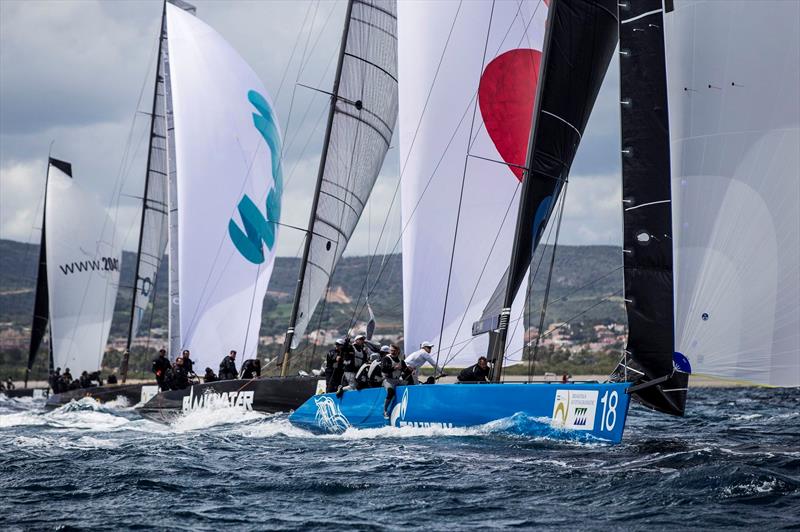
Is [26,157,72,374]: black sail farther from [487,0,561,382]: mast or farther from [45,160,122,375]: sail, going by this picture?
[487,0,561,382]: mast

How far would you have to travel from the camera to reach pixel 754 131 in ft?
39.1

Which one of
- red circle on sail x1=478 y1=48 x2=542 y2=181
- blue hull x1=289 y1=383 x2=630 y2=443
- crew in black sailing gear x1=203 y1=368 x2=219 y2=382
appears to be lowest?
crew in black sailing gear x1=203 y1=368 x2=219 y2=382

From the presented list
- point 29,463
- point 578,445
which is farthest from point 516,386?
point 29,463

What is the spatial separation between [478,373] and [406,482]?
435cm

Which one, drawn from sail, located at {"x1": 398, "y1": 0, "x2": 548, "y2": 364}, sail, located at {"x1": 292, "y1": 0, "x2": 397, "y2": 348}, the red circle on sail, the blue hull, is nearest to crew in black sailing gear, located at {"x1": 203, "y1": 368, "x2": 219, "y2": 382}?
sail, located at {"x1": 292, "y1": 0, "x2": 397, "y2": 348}

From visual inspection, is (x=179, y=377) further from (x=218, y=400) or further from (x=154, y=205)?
(x=154, y=205)

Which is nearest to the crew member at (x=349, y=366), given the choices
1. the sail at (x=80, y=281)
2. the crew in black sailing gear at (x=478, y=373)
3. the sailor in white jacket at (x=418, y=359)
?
the sailor in white jacket at (x=418, y=359)

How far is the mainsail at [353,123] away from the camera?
2155 centimetres

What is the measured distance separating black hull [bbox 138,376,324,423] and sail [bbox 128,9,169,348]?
10.2m

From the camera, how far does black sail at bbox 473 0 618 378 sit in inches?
533

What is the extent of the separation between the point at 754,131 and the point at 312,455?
21.2 feet

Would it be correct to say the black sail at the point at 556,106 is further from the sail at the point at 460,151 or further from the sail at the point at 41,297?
the sail at the point at 41,297

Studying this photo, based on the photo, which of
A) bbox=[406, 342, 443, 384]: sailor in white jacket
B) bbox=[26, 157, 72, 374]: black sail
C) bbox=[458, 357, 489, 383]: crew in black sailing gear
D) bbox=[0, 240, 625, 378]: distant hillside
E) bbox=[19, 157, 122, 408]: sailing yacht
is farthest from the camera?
bbox=[0, 240, 625, 378]: distant hillside

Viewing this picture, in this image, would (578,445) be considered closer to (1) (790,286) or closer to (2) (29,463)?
(1) (790,286)
